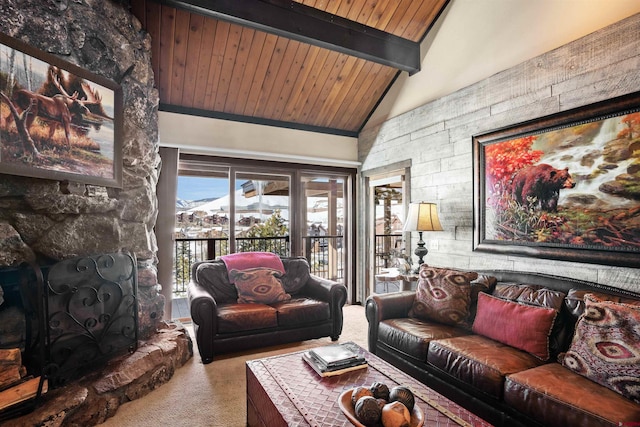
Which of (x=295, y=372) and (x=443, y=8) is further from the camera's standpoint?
(x=443, y=8)

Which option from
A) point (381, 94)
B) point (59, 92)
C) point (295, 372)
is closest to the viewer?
point (295, 372)

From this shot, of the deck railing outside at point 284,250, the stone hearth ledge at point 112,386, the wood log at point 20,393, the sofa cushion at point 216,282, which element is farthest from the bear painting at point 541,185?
the wood log at point 20,393

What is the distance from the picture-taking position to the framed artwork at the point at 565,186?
2.23 meters

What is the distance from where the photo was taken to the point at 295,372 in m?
1.93

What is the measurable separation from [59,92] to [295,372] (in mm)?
2530

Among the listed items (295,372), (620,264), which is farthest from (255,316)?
(620,264)

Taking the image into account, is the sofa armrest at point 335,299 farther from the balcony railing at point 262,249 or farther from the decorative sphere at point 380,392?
the decorative sphere at point 380,392

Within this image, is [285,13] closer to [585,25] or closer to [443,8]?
[443,8]

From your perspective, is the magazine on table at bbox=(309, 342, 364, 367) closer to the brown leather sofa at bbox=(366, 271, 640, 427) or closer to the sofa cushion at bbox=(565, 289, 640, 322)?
the brown leather sofa at bbox=(366, 271, 640, 427)

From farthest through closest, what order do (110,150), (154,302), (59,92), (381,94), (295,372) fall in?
1. (381,94)
2. (154,302)
3. (110,150)
4. (59,92)
5. (295,372)

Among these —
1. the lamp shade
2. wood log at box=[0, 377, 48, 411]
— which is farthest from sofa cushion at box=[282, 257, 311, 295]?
wood log at box=[0, 377, 48, 411]

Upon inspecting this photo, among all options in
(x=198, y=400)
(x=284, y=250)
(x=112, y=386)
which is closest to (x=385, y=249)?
(x=284, y=250)

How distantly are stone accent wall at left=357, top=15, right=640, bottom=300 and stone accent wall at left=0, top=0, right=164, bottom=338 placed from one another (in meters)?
2.84

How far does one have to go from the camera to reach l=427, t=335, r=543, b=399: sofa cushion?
1961 mm
